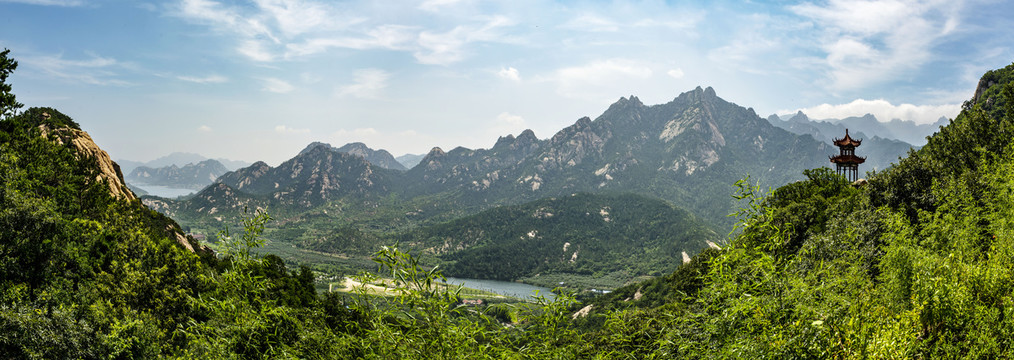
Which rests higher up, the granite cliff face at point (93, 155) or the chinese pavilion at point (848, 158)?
the chinese pavilion at point (848, 158)

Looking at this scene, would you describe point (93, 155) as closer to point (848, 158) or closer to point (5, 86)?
point (5, 86)

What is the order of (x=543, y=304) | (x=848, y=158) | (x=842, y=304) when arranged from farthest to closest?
(x=848, y=158), (x=543, y=304), (x=842, y=304)

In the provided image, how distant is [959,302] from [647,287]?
9409 cm

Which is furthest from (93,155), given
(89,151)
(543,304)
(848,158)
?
(848,158)

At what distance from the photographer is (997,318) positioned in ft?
30.0

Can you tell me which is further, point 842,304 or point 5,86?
point 5,86

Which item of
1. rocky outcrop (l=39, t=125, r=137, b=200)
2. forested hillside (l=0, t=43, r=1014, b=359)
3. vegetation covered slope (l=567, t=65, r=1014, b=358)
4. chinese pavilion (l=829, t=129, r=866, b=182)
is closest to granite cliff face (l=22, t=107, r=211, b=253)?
rocky outcrop (l=39, t=125, r=137, b=200)

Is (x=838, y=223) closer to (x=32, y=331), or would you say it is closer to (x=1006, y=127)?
(x=1006, y=127)

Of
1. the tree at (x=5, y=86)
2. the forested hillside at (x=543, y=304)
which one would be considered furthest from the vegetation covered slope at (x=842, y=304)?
the tree at (x=5, y=86)

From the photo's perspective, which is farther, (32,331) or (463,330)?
(32,331)

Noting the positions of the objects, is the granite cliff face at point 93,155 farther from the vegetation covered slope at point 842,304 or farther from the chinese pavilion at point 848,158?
the chinese pavilion at point 848,158

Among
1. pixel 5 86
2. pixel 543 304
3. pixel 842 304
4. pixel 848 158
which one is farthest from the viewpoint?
pixel 848 158

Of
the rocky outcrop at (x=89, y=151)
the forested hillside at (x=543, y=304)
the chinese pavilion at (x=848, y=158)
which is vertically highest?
the chinese pavilion at (x=848, y=158)


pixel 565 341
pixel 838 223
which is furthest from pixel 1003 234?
pixel 838 223
